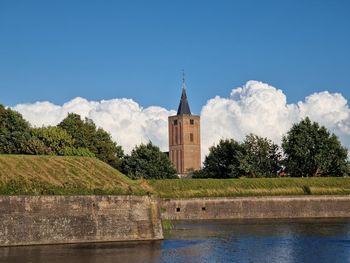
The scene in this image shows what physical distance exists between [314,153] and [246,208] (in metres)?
19.6

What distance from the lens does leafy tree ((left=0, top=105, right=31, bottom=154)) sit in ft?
220

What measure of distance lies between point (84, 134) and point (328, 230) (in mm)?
42822

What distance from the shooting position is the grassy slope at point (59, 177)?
111 feet

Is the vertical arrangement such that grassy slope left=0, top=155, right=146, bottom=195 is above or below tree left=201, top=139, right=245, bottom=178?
below

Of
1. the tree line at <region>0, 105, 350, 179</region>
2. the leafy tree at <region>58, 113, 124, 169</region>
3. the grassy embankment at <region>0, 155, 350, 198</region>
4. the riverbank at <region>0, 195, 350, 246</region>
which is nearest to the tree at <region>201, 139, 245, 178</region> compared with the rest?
the tree line at <region>0, 105, 350, 179</region>

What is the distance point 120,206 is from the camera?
35.3 m

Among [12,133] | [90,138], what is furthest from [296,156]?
[12,133]

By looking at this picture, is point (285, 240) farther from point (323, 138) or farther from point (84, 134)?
point (84, 134)

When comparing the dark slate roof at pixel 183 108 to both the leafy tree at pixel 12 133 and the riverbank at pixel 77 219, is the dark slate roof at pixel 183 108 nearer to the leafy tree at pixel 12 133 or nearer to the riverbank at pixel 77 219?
the leafy tree at pixel 12 133

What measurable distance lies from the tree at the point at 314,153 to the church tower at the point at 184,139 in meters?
64.6

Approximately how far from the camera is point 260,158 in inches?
2997

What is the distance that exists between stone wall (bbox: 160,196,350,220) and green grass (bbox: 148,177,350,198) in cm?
80

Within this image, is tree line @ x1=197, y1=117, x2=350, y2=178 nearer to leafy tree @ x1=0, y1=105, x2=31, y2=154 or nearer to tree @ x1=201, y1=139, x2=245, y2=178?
tree @ x1=201, y1=139, x2=245, y2=178

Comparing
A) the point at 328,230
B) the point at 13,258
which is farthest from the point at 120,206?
the point at 328,230
